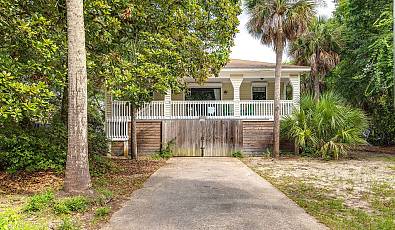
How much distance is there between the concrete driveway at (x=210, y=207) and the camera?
5.75 m

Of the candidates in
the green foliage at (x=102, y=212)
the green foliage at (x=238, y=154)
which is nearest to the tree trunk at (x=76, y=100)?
the green foliage at (x=102, y=212)

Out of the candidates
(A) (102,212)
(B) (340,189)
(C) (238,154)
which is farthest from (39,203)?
(C) (238,154)

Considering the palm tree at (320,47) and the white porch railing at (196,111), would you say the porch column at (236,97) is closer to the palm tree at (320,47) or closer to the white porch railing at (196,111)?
the white porch railing at (196,111)

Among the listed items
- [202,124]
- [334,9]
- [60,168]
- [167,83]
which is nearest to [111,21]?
[167,83]

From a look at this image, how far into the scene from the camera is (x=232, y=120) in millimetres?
19016

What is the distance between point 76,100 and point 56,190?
79.4 inches

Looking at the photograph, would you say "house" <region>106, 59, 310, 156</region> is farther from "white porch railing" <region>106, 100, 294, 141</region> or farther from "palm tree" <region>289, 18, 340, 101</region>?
"palm tree" <region>289, 18, 340, 101</region>

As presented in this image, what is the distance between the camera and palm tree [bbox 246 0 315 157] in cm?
1684

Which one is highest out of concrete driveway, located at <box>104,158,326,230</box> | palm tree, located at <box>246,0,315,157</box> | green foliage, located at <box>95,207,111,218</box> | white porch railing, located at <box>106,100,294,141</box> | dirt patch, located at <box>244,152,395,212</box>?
palm tree, located at <box>246,0,315,157</box>

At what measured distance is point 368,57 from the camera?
58.9 feet

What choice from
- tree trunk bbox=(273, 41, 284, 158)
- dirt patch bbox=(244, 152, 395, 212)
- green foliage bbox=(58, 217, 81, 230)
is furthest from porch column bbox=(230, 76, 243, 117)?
green foliage bbox=(58, 217, 81, 230)

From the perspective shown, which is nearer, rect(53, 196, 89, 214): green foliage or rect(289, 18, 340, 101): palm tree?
rect(53, 196, 89, 214): green foliage

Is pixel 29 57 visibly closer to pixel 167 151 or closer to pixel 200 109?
pixel 167 151

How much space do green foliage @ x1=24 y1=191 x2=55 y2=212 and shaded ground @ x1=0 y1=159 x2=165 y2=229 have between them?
0.09m
